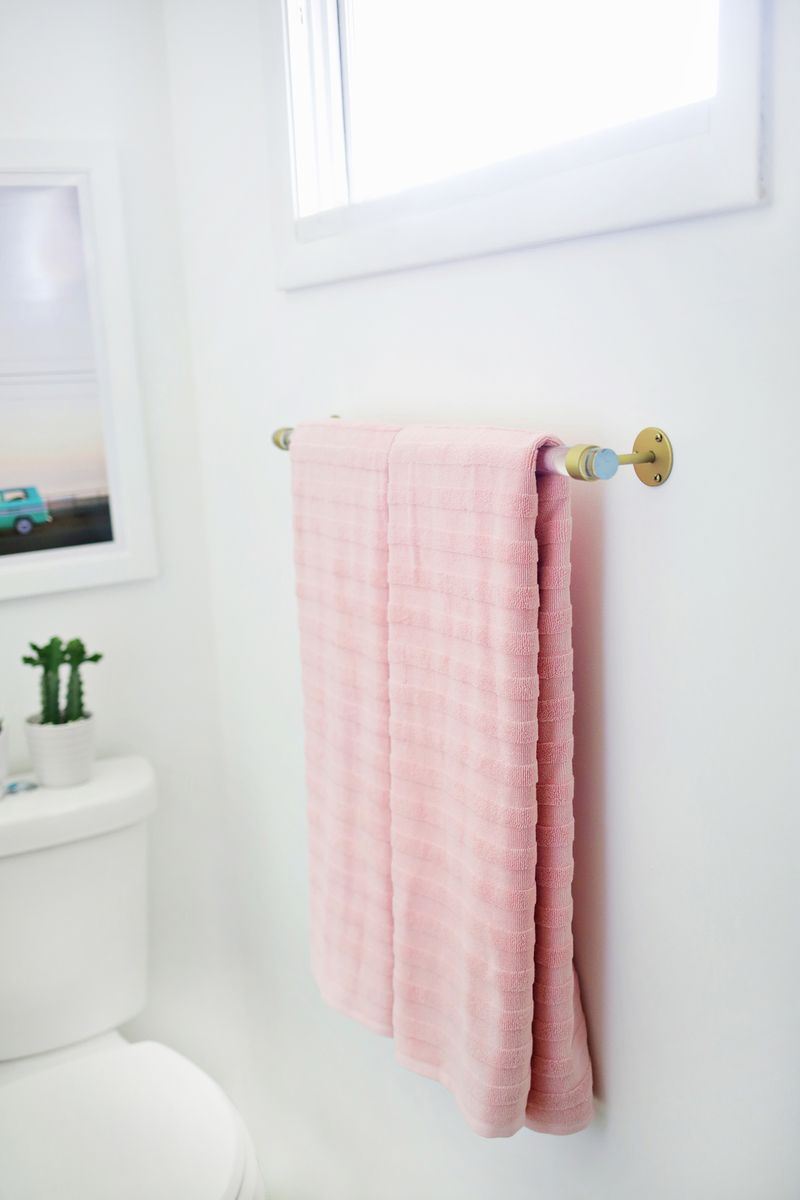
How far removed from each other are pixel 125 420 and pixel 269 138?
19.3 inches

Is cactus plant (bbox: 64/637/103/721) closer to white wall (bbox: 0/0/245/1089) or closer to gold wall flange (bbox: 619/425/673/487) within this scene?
white wall (bbox: 0/0/245/1089)

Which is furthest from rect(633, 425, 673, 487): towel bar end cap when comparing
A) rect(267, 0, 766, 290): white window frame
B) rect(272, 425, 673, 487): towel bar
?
rect(267, 0, 766, 290): white window frame

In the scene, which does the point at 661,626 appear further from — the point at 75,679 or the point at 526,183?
the point at 75,679

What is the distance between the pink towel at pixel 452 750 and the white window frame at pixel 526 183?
0.61 feet

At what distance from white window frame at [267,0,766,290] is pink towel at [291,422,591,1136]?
7.3 inches

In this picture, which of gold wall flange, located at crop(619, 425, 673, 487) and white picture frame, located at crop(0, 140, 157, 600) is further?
white picture frame, located at crop(0, 140, 157, 600)

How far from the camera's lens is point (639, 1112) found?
3.14 ft

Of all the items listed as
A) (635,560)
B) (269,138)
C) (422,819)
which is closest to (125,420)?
(269,138)

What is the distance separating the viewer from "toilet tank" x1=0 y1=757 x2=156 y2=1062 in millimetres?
1451

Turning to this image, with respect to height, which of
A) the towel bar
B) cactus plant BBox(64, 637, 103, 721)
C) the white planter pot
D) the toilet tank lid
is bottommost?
the toilet tank lid

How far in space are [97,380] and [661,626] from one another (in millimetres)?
1045

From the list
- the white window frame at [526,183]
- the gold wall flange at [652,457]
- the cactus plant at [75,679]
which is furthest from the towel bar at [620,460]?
the cactus plant at [75,679]

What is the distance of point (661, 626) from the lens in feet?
2.81

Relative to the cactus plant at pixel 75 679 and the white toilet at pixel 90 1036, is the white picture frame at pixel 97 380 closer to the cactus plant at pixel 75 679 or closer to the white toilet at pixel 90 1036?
the cactus plant at pixel 75 679
